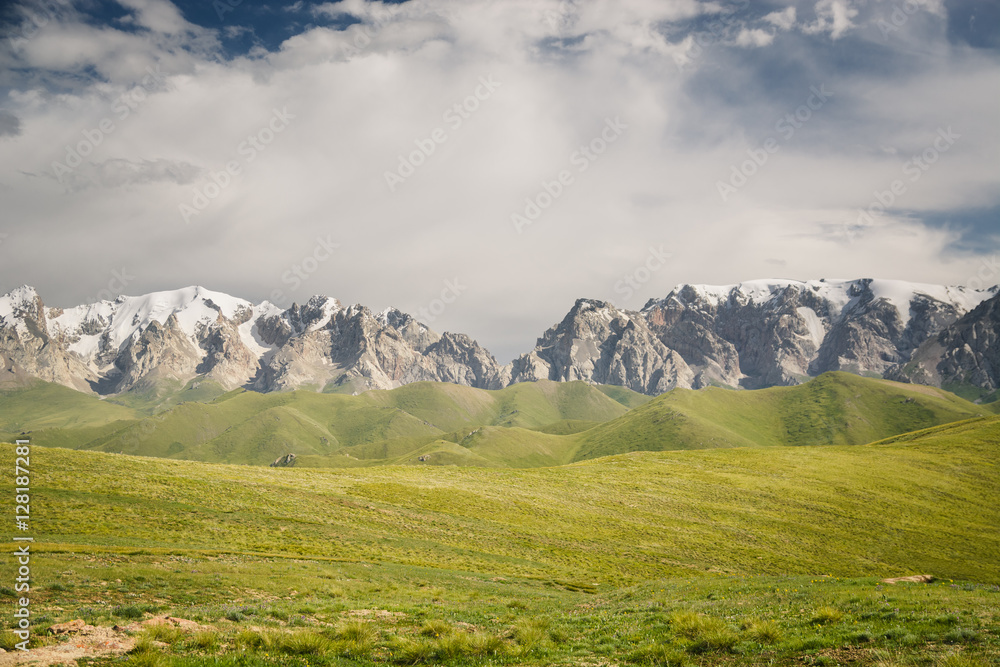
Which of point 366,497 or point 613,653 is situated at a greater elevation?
point 613,653

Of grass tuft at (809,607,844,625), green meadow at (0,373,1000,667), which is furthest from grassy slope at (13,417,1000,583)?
grass tuft at (809,607,844,625)

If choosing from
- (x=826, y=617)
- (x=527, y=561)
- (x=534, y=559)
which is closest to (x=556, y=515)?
(x=534, y=559)

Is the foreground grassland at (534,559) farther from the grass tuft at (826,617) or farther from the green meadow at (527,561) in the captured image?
the green meadow at (527,561)

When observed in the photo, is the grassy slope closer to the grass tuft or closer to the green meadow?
the green meadow

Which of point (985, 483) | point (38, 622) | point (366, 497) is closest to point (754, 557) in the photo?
point (366, 497)

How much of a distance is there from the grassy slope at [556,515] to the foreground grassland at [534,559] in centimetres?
38

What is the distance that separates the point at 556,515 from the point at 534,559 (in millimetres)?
17384

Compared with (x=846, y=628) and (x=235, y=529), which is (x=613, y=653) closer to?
(x=846, y=628)

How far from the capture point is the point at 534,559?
51.2 m

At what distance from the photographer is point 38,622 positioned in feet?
58.1

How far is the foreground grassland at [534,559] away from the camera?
17844 mm

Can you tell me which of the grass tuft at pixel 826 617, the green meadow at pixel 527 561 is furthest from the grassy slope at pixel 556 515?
the grass tuft at pixel 826 617

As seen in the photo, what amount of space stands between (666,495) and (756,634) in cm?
6701

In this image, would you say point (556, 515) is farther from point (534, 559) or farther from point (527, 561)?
point (527, 561)
